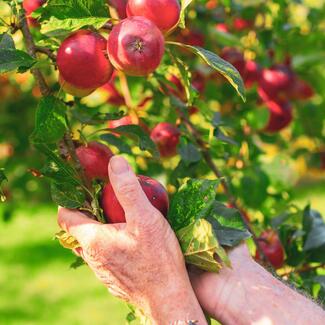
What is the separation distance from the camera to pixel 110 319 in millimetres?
3916

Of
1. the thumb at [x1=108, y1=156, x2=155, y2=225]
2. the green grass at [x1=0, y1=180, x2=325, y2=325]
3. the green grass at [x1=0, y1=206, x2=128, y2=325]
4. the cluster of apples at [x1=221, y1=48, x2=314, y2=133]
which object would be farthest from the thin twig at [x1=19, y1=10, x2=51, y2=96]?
the green grass at [x1=0, y1=206, x2=128, y2=325]

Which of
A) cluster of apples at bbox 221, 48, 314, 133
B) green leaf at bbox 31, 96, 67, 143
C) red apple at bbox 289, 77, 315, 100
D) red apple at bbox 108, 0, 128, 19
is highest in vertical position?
red apple at bbox 108, 0, 128, 19

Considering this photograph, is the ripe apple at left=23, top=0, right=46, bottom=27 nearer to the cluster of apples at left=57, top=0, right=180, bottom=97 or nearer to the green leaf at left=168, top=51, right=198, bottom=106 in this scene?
the cluster of apples at left=57, top=0, right=180, bottom=97

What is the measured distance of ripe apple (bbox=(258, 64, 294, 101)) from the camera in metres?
2.27

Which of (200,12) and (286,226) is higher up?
(200,12)

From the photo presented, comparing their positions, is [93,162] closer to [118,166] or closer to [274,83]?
[118,166]

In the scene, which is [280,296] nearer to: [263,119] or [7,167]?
[263,119]

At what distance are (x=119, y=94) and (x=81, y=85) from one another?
0.88m

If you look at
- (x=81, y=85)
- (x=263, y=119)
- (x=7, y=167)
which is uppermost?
(x=81, y=85)

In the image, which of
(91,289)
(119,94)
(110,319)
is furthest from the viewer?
(91,289)

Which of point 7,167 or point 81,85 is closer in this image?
point 81,85

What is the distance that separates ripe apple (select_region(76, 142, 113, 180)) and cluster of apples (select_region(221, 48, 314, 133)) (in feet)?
3.07

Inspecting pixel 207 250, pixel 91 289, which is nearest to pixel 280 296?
pixel 207 250

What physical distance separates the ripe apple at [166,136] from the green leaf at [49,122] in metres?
0.55
